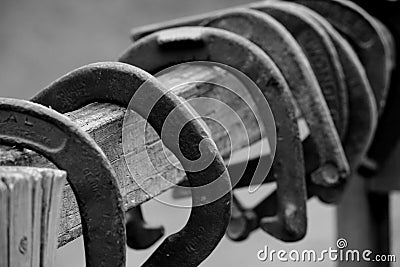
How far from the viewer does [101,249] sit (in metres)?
0.52

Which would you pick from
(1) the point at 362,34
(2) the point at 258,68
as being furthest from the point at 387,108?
(2) the point at 258,68

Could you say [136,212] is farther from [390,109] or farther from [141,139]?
[390,109]

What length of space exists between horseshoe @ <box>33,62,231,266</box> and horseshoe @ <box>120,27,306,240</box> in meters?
0.21

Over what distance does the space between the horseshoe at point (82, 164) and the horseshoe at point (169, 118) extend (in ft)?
0.31

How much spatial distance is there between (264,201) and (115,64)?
0.55 meters

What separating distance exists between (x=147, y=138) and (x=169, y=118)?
0.36 feet

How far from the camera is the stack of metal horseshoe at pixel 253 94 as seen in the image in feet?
1.67

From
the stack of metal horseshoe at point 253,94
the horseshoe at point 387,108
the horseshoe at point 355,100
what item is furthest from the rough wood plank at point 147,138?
the horseshoe at point 387,108

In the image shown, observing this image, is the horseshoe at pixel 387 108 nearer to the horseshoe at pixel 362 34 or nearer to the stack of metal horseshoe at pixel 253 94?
the stack of metal horseshoe at pixel 253 94

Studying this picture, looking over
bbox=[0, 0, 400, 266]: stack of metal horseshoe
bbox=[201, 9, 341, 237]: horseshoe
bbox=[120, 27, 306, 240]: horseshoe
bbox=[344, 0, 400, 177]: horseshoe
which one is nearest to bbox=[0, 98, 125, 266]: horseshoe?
bbox=[0, 0, 400, 266]: stack of metal horseshoe

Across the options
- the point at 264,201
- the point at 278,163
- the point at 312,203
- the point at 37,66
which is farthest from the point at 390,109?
the point at 37,66

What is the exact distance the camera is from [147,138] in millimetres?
705

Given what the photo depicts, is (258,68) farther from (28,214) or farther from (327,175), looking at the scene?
(28,214)

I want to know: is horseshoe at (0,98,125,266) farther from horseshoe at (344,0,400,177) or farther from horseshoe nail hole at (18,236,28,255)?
horseshoe at (344,0,400,177)
